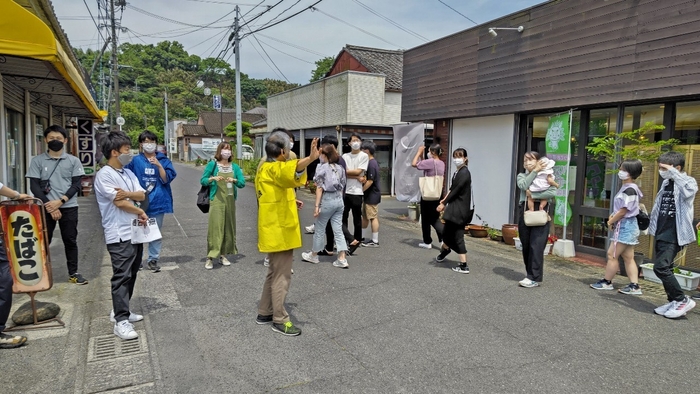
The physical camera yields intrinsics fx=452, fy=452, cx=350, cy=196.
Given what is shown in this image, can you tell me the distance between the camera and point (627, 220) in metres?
5.64

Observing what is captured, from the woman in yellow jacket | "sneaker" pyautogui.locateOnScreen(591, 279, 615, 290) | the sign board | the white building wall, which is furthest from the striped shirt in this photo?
the sign board

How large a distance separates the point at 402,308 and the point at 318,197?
7.62 ft

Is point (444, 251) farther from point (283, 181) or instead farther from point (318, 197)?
point (283, 181)

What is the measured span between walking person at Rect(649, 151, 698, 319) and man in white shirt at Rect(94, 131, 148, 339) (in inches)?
217

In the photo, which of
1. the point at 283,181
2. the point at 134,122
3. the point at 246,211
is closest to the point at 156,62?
the point at 134,122

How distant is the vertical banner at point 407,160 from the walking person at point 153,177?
6419 millimetres

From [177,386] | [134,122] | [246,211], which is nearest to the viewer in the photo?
[177,386]

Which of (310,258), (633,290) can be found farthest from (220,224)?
(633,290)

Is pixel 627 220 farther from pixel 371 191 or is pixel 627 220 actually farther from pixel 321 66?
pixel 321 66

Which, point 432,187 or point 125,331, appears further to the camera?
point 432,187

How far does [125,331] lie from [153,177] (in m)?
2.64

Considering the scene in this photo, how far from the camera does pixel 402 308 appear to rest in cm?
503

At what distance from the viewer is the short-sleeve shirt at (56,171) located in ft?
17.1

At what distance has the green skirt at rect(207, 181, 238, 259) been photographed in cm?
660
